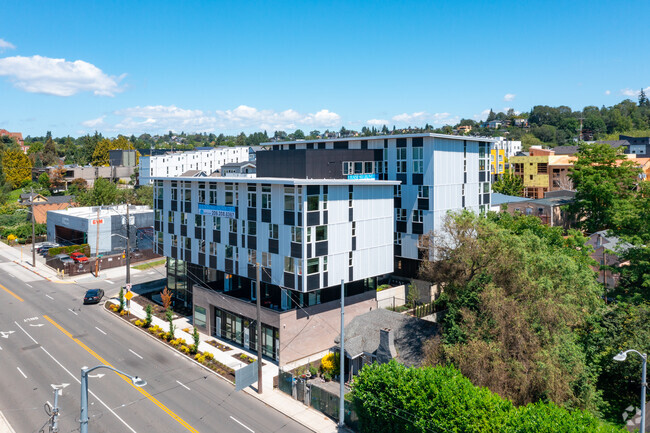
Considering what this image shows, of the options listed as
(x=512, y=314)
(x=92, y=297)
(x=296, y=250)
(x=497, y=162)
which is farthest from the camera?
(x=497, y=162)

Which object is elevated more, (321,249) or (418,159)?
(418,159)

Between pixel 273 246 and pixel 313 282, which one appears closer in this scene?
A: pixel 313 282

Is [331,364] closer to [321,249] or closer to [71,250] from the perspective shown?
[321,249]

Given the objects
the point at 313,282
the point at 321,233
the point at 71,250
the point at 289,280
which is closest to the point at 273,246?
the point at 289,280

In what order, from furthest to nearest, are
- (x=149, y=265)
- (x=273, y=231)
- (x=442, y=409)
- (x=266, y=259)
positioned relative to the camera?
(x=149, y=265)
(x=266, y=259)
(x=273, y=231)
(x=442, y=409)

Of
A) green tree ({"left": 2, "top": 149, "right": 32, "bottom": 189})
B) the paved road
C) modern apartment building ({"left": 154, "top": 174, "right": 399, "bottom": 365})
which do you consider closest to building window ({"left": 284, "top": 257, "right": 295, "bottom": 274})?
modern apartment building ({"left": 154, "top": 174, "right": 399, "bottom": 365})

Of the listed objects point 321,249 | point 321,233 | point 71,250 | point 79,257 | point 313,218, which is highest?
point 313,218

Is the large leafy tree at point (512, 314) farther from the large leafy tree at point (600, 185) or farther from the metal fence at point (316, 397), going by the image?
the large leafy tree at point (600, 185)

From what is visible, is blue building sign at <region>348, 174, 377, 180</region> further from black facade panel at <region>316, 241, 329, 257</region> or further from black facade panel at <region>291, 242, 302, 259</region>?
black facade panel at <region>291, 242, 302, 259</region>
